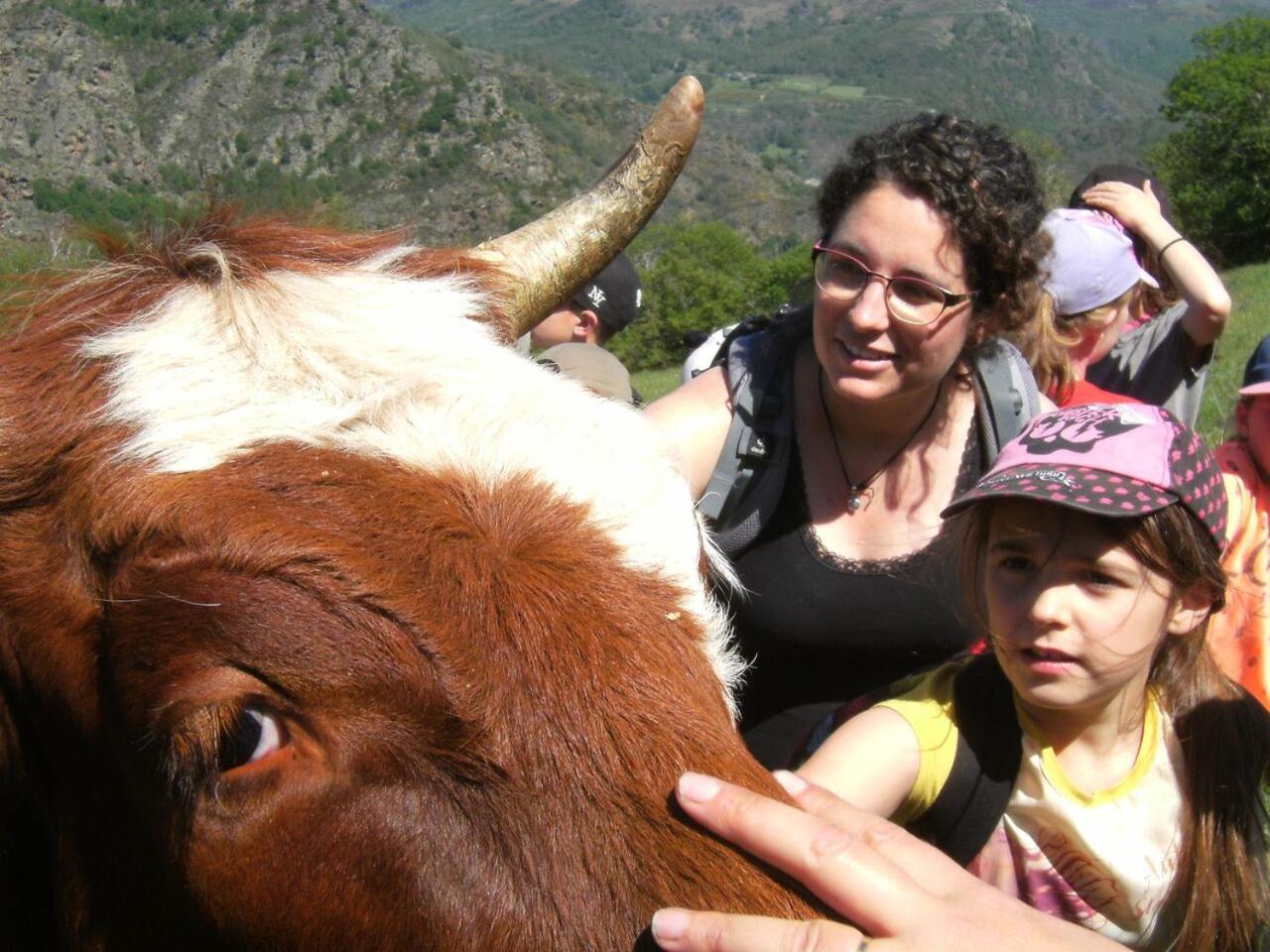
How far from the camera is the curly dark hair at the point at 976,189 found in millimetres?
2953

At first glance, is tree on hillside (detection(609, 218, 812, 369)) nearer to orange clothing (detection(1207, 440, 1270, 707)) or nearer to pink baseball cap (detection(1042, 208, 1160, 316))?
pink baseball cap (detection(1042, 208, 1160, 316))

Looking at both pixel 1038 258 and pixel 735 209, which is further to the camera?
→ pixel 735 209

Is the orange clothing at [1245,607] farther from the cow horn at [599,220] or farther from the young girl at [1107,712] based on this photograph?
the cow horn at [599,220]

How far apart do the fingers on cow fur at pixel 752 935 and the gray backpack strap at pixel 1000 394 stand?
1948 millimetres

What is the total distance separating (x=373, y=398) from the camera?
6.68 feet

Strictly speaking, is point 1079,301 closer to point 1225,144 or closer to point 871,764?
Answer: point 871,764

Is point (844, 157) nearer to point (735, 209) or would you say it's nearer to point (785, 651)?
point (785, 651)

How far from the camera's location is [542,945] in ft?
5.43

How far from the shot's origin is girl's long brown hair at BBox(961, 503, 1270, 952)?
241 cm

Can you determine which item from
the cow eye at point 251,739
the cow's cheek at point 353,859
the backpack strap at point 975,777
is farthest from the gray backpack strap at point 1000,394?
the cow eye at point 251,739

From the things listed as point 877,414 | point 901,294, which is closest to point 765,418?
point 877,414

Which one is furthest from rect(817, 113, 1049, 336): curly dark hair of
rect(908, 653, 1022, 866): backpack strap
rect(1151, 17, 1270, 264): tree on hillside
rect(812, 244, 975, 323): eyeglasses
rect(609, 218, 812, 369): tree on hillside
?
rect(609, 218, 812, 369): tree on hillside

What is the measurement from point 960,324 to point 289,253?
186 cm


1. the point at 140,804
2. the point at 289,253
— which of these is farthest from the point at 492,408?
the point at 140,804
